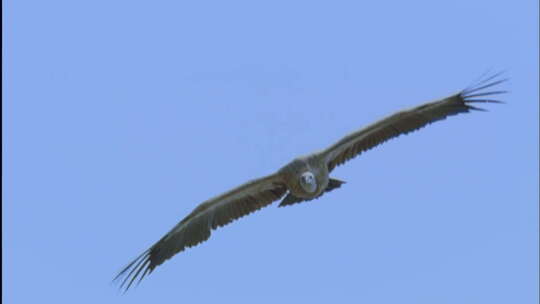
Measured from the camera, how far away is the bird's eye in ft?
37.6

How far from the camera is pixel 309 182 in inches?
451

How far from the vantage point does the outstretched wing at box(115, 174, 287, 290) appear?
1246 cm

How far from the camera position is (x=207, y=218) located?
12.6m

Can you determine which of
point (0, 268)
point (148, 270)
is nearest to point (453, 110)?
point (148, 270)

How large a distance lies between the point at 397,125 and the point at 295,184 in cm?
189

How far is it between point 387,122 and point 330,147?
986mm

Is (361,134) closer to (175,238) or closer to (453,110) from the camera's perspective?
(453,110)

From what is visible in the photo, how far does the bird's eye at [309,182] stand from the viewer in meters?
11.5

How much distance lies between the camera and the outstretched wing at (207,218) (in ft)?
40.9

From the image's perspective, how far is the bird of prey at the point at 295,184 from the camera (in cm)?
1159

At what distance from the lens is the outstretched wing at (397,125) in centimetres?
1148

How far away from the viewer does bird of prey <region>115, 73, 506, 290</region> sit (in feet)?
Result: 38.0

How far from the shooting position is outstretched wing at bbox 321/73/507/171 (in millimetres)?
11484

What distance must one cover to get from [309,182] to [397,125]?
173 centimetres
